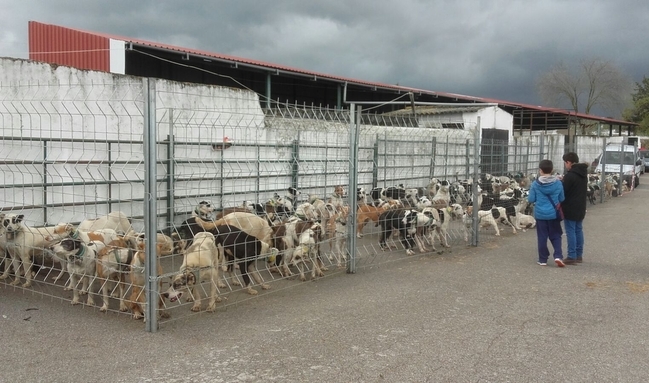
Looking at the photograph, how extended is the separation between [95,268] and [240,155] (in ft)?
17.2

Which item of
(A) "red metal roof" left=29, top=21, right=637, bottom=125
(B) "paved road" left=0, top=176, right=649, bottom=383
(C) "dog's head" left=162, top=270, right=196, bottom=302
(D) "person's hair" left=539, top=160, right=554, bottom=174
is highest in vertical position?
(A) "red metal roof" left=29, top=21, right=637, bottom=125

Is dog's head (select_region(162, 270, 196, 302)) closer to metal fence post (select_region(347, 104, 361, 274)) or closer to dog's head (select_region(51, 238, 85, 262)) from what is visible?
dog's head (select_region(51, 238, 85, 262))

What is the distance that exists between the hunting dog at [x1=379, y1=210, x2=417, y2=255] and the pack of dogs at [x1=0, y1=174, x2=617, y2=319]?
2 centimetres

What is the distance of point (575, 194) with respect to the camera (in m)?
8.52

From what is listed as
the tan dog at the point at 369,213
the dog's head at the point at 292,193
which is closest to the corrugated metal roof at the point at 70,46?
the dog's head at the point at 292,193

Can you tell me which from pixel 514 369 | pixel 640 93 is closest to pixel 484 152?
pixel 514 369

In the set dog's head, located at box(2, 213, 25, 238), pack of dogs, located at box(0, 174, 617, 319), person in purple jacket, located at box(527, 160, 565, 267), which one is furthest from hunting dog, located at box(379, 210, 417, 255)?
dog's head, located at box(2, 213, 25, 238)

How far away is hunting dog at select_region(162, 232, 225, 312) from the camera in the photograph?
5.56 m

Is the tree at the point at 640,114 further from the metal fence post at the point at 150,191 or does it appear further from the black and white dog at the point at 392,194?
the metal fence post at the point at 150,191

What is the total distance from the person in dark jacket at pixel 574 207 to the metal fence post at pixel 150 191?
21.2 ft

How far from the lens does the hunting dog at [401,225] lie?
9.26 meters

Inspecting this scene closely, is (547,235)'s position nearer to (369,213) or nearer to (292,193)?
(369,213)

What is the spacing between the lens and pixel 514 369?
444cm

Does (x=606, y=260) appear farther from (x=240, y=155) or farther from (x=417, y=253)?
(x=240, y=155)
